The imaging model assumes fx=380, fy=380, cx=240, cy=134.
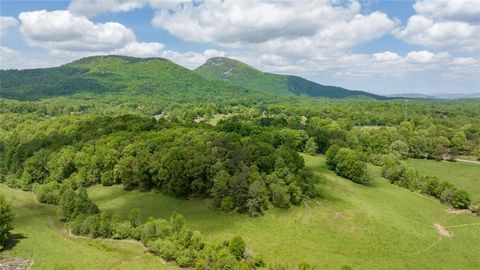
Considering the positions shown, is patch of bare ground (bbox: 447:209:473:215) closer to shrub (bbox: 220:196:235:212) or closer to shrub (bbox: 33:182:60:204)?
shrub (bbox: 220:196:235:212)

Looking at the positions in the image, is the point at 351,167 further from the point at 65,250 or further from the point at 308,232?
the point at 65,250

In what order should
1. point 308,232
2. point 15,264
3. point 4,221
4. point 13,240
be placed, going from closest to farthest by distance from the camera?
point 15,264 < point 4,221 < point 13,240 < point 308,232

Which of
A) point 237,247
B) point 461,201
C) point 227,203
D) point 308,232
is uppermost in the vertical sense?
point 237,247

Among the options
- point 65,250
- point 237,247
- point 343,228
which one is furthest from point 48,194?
point 343,228

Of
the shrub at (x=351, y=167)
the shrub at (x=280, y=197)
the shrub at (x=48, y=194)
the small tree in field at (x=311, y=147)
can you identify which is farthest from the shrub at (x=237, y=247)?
the small tree in field at (x=311, y=147)

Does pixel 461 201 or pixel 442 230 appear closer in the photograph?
pixel 442 230

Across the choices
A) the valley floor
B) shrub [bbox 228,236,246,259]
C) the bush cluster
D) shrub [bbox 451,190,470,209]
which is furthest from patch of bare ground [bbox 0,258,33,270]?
shrub [bbox 451,190,470,209]

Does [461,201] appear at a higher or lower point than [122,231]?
lower

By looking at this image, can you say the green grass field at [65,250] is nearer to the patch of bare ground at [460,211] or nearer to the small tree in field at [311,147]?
the patch of bare ground at [460,211]
